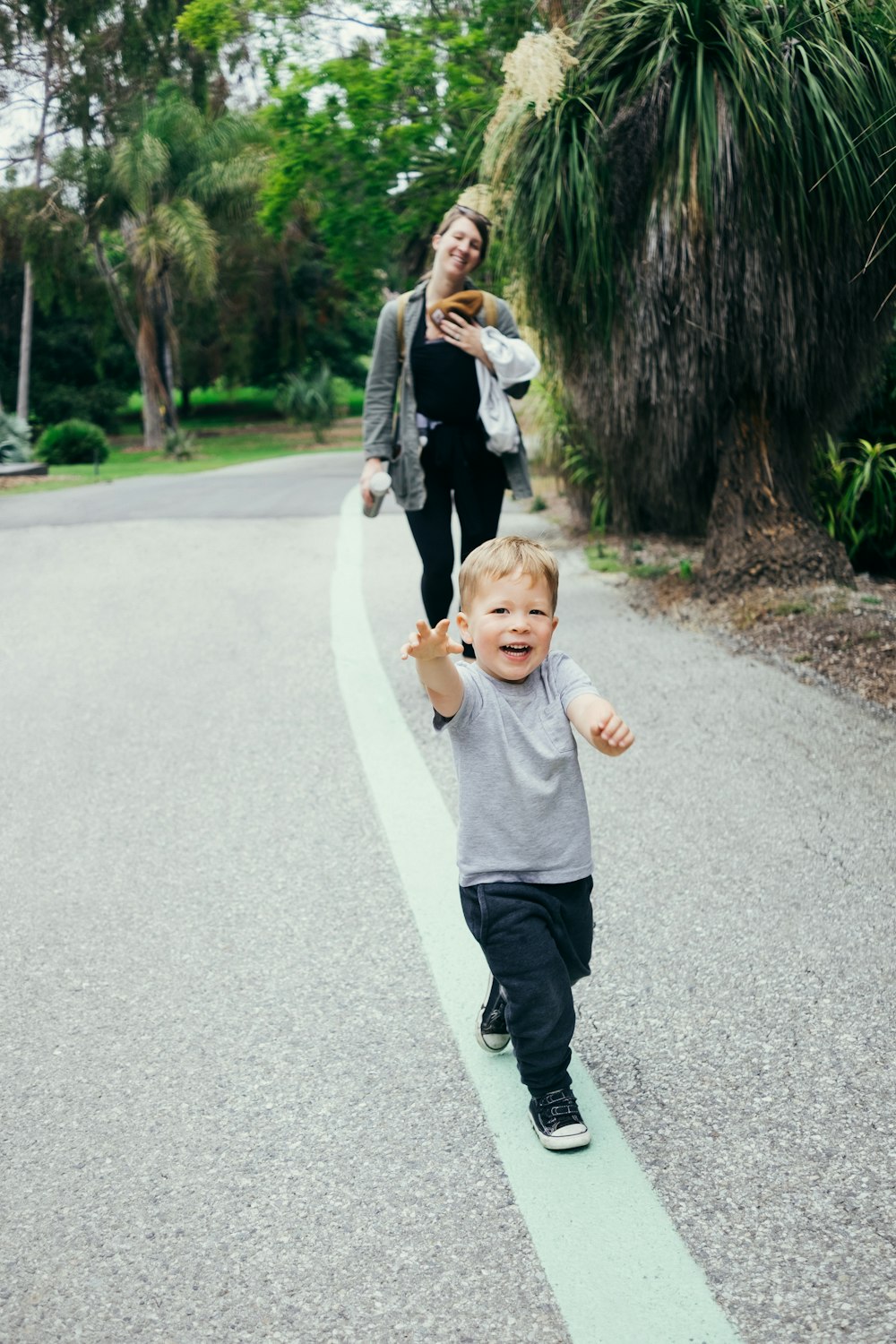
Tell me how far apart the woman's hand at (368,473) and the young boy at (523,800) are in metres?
2.96

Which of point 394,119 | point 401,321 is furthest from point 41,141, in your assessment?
point 401,321

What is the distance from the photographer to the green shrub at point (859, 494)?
892cm

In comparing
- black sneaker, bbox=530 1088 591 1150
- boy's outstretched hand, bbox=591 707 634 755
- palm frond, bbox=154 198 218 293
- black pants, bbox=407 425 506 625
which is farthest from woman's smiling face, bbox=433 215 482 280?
palm frond, bbox=154 198 218 293

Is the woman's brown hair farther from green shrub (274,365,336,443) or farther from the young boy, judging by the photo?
green shrub (274,365,336,443)

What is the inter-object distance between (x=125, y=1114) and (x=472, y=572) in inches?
49.6

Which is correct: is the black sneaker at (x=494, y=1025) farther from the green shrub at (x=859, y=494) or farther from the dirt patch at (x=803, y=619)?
the green shrub at (x=859, y=494)

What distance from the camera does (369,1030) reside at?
285 cm

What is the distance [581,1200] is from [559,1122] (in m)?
0.19

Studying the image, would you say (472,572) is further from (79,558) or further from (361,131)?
(361,131)

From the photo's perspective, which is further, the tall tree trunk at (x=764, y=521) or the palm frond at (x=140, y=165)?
the palm frond at (x=140, y=165)

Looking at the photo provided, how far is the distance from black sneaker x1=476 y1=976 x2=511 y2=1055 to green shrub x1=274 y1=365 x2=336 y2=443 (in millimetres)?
39381

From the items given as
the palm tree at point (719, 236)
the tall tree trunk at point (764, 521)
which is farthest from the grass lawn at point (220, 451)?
the tall tree trunk at point (764, 521)

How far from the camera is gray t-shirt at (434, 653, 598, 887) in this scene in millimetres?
2533

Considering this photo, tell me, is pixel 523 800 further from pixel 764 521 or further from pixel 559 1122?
pixel 764 521
